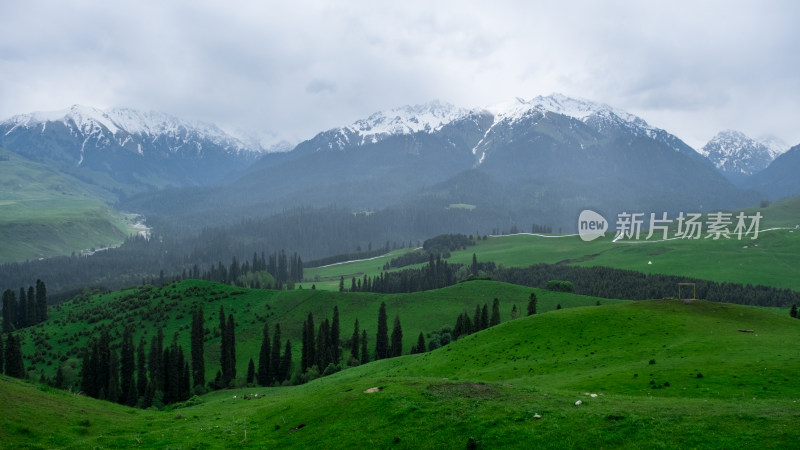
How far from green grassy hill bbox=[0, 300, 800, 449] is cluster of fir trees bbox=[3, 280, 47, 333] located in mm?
166471

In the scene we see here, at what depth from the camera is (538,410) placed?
101 ft

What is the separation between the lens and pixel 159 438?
34312 millimetres

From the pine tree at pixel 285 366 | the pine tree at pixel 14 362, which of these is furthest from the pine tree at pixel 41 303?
the pine tree at pixel 285 366

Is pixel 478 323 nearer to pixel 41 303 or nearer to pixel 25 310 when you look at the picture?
pixel 41 303

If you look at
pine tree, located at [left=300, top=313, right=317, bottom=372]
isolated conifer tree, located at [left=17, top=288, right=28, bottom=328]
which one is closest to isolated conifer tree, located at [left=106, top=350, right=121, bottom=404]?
pine tree, located at [left=300, top=313, right=317, bottom=372]

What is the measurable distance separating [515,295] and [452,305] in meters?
24.7

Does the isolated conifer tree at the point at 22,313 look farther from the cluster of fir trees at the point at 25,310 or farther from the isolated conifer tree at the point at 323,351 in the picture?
the isolated conifer tree at the point at 323,351

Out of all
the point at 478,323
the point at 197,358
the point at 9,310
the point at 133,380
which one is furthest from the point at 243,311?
the point at 478,323

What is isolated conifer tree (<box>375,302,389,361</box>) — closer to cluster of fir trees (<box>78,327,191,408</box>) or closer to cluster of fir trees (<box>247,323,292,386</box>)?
cluster of fir trees (<box>247,323,292,386</box>)

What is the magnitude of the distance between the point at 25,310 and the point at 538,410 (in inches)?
8269

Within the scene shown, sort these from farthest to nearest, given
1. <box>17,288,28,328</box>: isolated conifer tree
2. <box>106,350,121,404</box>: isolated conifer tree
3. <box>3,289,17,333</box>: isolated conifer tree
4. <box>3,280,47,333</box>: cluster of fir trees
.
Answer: <box>17,288,28,328</box>: isolated conifer tree < <box>3,280,47,333</box>: cluster of fir trees < <box>3,289,17,333</box>: isolated conifer tree < <box>106,350,121,404</box>: isolated conifer tree

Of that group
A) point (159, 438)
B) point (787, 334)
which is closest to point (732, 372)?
point (787, 334)

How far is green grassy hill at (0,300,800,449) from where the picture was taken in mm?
26328

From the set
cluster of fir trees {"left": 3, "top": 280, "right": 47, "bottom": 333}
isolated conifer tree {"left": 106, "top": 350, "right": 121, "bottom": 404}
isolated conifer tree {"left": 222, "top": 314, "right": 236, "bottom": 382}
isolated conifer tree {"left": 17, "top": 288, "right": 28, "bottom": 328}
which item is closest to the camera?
isolated conifer tree {"left": 106, "top": 350, "right": 121, "bottom": 404}
